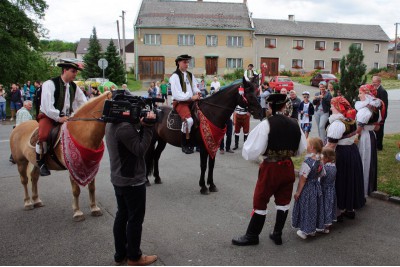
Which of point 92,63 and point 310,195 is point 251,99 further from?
point 92,63

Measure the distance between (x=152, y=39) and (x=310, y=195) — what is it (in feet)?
135

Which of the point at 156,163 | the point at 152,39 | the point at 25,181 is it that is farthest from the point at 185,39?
the point at 25,181

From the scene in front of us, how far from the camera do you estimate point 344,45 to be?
48.4 meters

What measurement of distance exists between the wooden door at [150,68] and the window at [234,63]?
28.0ft

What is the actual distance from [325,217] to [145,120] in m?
2.91

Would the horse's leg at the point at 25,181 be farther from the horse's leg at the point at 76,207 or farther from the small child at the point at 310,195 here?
the small child at the point at 310,195

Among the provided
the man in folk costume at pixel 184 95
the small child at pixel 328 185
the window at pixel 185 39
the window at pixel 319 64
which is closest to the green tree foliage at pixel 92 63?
the window at pixel 185 39

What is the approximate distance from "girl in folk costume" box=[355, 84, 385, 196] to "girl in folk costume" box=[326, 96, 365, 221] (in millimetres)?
705

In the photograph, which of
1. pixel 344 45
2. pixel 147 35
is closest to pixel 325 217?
pixel 147 35

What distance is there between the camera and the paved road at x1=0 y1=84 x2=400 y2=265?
4309 millimetres

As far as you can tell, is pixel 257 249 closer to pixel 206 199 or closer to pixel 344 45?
pixel 206 199

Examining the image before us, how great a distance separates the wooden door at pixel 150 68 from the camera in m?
43.8

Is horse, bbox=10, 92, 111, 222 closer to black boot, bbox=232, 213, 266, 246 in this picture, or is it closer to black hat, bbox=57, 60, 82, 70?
black hat, bbox=57, 60, 82, 70

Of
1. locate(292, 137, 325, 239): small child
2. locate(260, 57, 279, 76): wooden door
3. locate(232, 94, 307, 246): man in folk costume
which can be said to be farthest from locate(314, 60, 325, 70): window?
locate(232, 94, 307, 246): man in folk costume
